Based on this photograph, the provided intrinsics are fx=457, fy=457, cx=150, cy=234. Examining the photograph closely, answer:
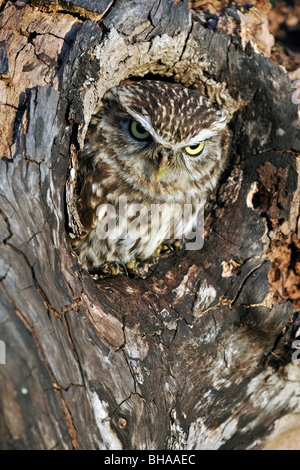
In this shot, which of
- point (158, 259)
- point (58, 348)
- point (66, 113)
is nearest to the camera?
point (58, 348)

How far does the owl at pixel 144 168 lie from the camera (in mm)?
2543

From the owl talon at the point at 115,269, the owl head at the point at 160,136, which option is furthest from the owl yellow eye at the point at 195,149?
the owl talon at the point at 115,269

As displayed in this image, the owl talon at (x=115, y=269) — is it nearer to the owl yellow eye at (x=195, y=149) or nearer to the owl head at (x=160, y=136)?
the owl head at (x=160, y=136)

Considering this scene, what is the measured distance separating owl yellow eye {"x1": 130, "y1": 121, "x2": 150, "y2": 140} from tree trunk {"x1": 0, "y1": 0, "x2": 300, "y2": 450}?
265 millimetres

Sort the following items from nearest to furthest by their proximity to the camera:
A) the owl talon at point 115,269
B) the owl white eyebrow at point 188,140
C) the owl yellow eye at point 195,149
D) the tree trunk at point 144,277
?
1. the tree trunk at point 144,277
2. the owl white eyebrow at point 188,140
3. the owl yellow eye at point 195,149
4. the owl talon at point 115,269

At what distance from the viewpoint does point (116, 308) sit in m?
2.31

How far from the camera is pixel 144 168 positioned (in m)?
2.73

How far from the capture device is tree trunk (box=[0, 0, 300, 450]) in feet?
6.02

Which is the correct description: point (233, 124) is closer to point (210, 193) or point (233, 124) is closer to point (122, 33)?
point (210, 193)

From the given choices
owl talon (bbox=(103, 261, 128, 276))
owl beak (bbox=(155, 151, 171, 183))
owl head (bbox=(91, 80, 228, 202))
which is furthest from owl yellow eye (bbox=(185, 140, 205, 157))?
owl talon (bbox=(103, 261, 128, 276))

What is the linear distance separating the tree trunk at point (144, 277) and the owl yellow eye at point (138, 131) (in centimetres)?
27

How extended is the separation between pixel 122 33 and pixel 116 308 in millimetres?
1467

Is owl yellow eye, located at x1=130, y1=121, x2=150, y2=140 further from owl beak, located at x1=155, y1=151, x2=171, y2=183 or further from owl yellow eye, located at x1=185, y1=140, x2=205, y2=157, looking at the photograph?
owl yellow eye, located at x1=185, y1=140, x2=205, y2=157

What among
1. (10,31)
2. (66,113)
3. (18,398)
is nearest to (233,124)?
(66,113)
